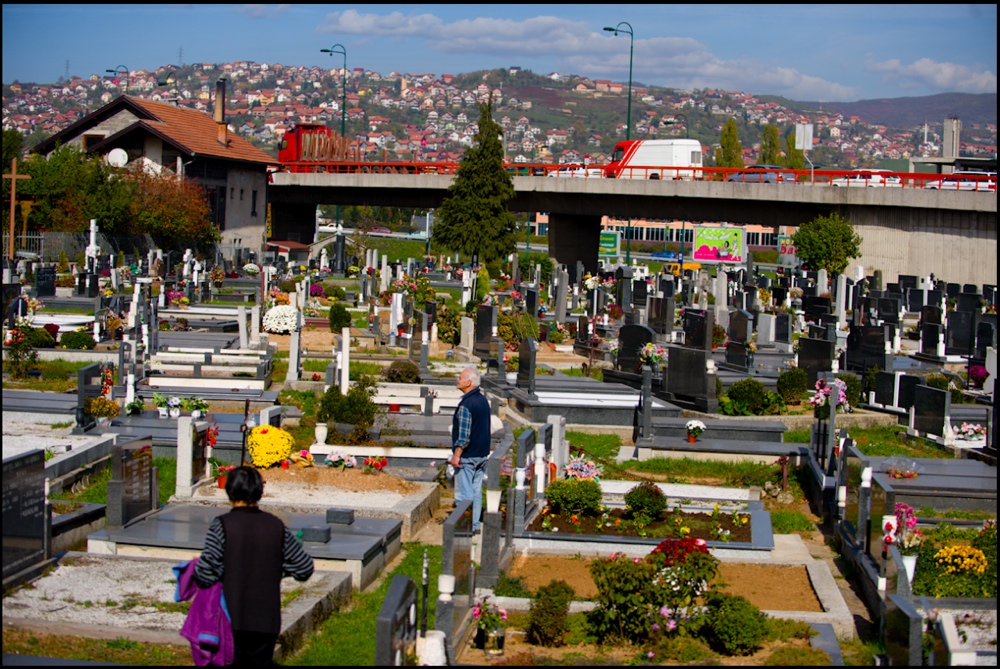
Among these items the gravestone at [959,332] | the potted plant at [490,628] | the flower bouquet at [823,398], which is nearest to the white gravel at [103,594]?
the potted plant at [490,628]

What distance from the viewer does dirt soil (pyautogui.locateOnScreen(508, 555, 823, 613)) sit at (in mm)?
10148

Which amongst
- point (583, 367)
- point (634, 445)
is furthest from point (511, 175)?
point (634, 445)

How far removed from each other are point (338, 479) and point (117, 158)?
3735cm

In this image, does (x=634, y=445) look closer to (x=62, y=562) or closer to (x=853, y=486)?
(x=853, y=486)

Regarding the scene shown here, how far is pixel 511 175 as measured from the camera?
173ft

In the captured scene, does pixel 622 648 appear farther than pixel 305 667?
Yes

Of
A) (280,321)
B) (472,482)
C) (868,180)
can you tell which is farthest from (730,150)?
(472,482)

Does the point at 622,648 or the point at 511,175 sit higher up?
the point at 511,175

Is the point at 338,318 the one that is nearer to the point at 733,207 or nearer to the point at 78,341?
the point at 78,341

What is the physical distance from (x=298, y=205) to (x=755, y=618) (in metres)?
58.9

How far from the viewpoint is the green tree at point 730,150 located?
9069 cm

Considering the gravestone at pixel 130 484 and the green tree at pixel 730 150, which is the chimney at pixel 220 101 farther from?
the gravestone at pixel 130 484

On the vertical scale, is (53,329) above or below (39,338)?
above

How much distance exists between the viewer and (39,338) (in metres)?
22.4
